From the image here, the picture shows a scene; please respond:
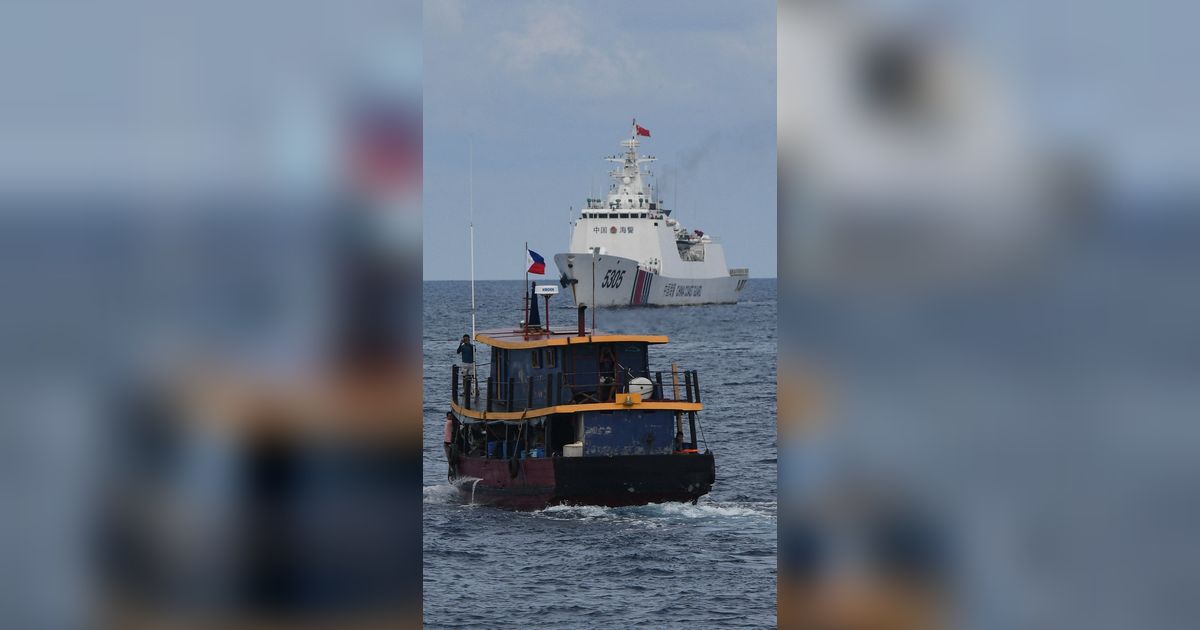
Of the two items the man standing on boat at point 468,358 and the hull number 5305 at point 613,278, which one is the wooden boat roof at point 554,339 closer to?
the man standing on boat at point 468,358

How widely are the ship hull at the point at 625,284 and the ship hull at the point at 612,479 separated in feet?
280

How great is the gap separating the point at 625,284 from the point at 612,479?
336 feet

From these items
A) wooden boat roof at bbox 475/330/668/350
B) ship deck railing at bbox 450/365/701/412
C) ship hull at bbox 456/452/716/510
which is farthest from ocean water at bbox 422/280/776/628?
wooden boat roof at bbox 475/330/668/350

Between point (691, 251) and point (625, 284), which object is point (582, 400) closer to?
point (625, 284)

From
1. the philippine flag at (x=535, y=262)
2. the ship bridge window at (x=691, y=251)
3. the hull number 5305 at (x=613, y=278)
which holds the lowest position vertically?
the philippine flag at (x=535, y=262)

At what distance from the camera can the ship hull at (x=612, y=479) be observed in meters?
38.2

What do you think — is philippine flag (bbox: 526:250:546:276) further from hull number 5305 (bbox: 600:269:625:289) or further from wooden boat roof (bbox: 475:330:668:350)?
hull number 5305 (bbox: 600:269:625:289)

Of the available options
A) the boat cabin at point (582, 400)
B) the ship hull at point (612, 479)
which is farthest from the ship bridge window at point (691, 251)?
the ship hull at point (612, 479)

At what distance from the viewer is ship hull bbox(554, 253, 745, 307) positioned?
442 ft
